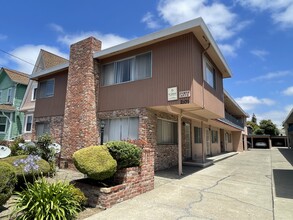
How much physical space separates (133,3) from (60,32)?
210 inches

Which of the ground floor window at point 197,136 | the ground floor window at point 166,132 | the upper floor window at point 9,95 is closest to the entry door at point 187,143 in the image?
the ground floor window at point 197,136

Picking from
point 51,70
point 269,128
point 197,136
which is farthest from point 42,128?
point 269,128

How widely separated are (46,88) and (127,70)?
749 centimetres

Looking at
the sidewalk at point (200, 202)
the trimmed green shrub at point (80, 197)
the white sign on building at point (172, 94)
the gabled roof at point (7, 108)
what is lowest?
the sidewalk at point (200, 202)

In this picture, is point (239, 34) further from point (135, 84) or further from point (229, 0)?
point (135, 84)

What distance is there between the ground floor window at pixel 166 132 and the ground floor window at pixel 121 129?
4.62 feet

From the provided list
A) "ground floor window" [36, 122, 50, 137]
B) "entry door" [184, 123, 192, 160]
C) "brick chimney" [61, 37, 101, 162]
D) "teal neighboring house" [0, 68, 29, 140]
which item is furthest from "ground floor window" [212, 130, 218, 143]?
"teal neighboring house" [0, 68, 29, 140]

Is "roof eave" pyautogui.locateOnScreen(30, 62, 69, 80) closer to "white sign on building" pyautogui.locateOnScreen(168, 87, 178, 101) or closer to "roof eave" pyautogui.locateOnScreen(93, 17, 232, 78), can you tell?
"roof eave" pyautogui.locateOnScreen(93, 17, 232, 78)

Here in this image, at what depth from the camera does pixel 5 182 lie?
508 centimetres

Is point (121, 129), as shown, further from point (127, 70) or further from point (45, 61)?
point (45, 61)

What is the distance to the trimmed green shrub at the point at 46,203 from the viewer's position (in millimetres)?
4652

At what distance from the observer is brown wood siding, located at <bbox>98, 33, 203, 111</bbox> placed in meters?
9.38

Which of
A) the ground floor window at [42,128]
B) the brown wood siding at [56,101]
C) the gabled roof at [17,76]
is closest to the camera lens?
the brown wood siding at [56,101]

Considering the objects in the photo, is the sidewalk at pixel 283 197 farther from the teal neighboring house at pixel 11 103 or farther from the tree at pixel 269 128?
the tree at pixel 269 128
